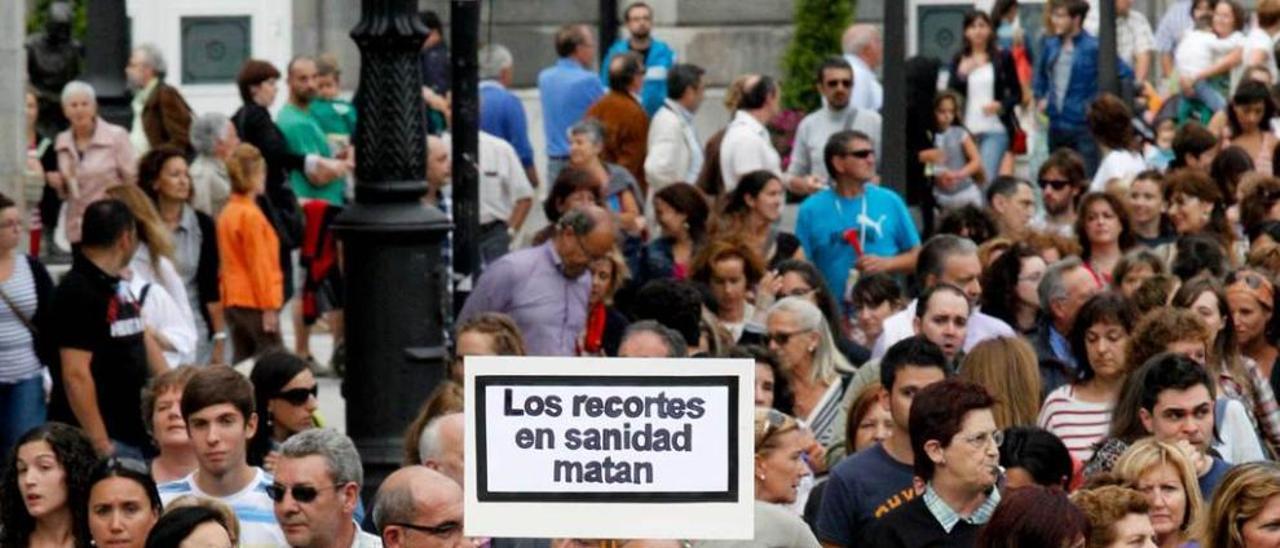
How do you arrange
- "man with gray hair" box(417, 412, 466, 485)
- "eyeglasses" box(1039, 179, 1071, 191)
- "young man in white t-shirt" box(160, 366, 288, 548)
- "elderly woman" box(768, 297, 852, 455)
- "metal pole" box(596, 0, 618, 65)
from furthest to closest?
"metal pole" box(596, 0, 618, 65), "eyeglasses" box(1039, 179, 1071, 191), "elderly woman" box(768, 297, 852, 455), "young man in white t-shirt" box(160, 366, 288, 548), "man with gray hair" box(417, 412, 466, 485)

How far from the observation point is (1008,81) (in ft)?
74.8

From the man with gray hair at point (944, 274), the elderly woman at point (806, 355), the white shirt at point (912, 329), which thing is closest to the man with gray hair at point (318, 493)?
the elderly woman at point (806, 355)

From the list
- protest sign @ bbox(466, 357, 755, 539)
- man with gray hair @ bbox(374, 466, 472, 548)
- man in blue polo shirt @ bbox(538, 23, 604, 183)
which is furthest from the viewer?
man in blue polo shirt @ bbox(538, 23, 604, 183)

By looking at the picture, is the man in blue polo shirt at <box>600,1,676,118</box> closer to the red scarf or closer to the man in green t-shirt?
the man in green t-shirt

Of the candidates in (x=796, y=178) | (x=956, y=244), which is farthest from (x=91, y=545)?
(x=796, y=178)

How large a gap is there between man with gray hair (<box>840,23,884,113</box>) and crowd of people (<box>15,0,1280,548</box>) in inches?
2.3

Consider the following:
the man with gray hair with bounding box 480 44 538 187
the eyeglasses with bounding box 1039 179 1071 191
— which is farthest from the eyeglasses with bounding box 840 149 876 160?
the man with gray hair with bounding box 480 44 538 187

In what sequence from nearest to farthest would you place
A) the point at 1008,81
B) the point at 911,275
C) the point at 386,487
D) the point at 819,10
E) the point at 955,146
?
the point at 386,487, the point at 911,275, the point at 955,146, the point at 1008,81, the point at 819,10

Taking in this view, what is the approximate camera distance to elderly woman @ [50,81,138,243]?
17.8 meters

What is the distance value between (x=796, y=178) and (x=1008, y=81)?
4824 millimetres

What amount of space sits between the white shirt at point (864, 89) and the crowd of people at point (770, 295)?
0.23ft

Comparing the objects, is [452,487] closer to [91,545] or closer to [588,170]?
[91,545]

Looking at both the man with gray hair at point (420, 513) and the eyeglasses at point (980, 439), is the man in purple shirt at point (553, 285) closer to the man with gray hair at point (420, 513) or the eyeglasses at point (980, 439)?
the eyeglasses at point (980, 439)

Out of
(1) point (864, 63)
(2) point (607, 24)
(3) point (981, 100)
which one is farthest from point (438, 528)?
(2) point (607, 24)
